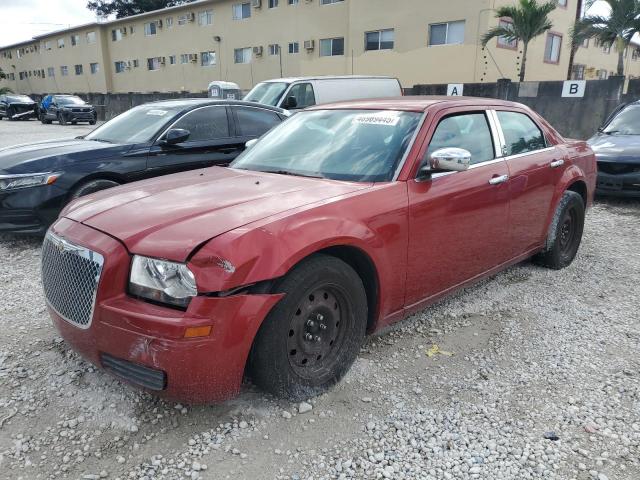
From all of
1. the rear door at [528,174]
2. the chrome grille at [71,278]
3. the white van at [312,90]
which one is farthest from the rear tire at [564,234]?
the white van at [312,90]

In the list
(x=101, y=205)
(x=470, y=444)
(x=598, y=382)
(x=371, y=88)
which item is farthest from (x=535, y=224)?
(x=371, y=88)

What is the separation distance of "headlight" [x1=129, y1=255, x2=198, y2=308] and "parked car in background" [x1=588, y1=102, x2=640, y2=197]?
282 inches

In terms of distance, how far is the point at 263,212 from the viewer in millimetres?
2541

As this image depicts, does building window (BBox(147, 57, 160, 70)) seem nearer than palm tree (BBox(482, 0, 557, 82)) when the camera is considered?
No

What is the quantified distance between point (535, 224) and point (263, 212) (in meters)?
2.77

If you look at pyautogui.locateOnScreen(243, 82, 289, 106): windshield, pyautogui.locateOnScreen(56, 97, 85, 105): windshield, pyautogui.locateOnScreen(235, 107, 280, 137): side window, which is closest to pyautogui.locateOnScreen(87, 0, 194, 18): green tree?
pyautogui.locateOnScreen(56, 97, 85, 105): windshield

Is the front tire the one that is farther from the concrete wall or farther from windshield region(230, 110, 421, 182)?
the concrete wall

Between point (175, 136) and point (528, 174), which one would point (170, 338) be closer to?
point (528, 174)

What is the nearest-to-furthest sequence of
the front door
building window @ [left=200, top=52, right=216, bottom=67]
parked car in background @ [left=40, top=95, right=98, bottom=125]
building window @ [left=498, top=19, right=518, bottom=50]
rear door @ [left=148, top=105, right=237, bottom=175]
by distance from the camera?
the front door, rear door @ [left=148, top=105, right=237, bottom=175], building window @ [left=498, top=19, right=518, bottom=50], parked car in background @ [left=40, top=95, right=98, bottom=125], building window @ [left=200, top=52, right=216, bottom=67]

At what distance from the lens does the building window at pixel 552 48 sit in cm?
2419

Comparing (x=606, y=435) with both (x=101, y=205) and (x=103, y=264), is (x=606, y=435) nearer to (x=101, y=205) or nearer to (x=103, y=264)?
(x=103, y=264)

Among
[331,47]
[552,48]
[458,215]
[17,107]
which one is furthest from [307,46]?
[458,215]

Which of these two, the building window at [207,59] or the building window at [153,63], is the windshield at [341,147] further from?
the building window at [153,63]

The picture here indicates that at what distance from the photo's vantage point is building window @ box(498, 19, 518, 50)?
1974 cm
